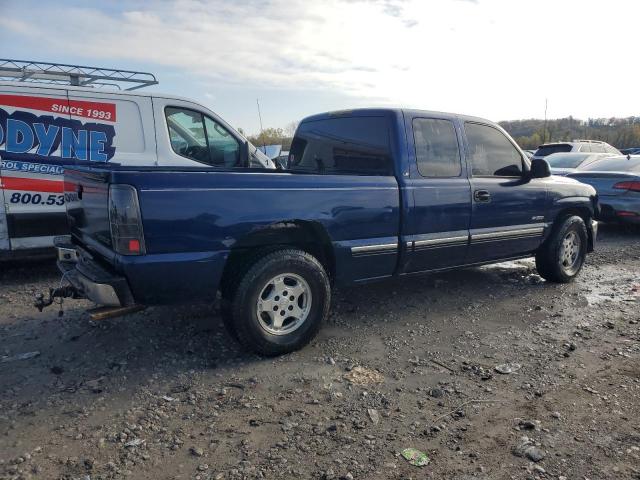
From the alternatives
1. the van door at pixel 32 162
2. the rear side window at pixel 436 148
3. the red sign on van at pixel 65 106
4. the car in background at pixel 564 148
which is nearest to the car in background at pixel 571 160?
the car in background at pixel 564 148

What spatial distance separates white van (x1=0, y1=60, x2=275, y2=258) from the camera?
531 cm

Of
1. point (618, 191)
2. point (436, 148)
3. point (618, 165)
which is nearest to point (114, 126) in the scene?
point (436, 148)

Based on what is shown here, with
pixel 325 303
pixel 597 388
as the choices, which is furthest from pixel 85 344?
pixel 597 388

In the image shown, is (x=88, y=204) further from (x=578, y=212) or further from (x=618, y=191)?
(x=618, y=191)

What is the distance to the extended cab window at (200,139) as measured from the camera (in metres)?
6.07

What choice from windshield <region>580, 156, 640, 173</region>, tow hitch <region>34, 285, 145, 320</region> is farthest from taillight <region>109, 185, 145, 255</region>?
windshield <region>580, 156, 640, 173</region>

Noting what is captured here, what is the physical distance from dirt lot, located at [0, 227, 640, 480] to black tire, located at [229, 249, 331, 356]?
14 centimetres

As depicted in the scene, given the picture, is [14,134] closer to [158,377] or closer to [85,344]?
[85,344]

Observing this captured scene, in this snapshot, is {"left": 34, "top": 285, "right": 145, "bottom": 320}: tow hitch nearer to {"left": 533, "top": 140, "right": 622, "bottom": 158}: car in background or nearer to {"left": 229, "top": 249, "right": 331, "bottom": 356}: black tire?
{"left": 229, "top": 249, "right": 331, "bottom": 356}: black tire

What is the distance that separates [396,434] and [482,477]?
51 cm

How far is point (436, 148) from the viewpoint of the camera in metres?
4.65

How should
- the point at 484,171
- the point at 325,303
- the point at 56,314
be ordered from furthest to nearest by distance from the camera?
the point at 484,171 < the point at 56,314 < the point at 325,303

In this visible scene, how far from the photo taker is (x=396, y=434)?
2.80m

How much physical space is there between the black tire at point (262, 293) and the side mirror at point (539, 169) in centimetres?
281
